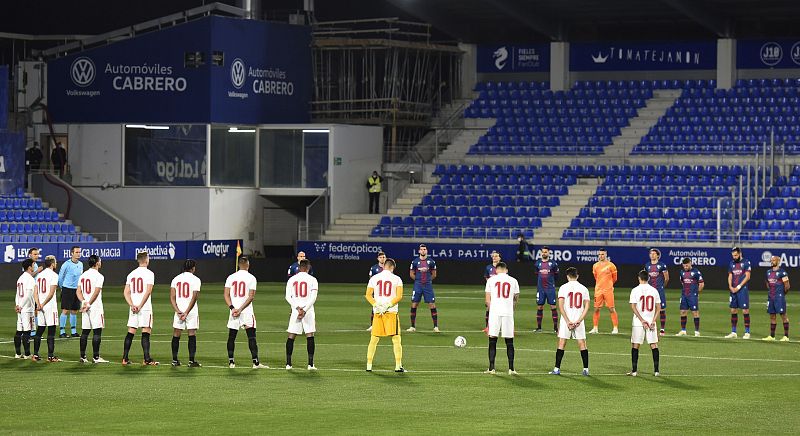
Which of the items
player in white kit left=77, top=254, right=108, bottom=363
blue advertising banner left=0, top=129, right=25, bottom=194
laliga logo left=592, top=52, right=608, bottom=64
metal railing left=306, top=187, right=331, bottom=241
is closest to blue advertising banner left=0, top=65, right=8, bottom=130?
blue advertising banner left=0, top=129, right=25, bottom=194

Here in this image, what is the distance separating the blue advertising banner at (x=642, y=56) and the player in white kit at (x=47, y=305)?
35.9m

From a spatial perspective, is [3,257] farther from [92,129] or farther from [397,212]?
[397,212]

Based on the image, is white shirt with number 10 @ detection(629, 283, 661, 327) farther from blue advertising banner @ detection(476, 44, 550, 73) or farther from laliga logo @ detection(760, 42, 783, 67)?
blue advertising banner @ detection(476, 44, 550, 73)

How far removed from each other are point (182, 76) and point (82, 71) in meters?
4.25

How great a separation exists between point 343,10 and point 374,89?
5038mm

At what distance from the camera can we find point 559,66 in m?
56.1

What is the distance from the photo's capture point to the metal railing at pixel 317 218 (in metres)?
50.8

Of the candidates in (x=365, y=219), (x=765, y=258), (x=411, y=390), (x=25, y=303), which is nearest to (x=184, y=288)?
(x=25, y=303)

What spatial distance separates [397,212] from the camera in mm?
51219

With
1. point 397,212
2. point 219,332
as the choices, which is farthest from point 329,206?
point 219,332

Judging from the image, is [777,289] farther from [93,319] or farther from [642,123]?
[642,123]

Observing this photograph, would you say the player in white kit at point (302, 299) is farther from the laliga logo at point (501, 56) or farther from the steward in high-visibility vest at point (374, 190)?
the laliga logo at point (501, 56)

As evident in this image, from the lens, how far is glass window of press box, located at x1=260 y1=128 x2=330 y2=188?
51.7m

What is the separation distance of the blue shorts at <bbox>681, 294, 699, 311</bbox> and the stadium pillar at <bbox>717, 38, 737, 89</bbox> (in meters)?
25.7
